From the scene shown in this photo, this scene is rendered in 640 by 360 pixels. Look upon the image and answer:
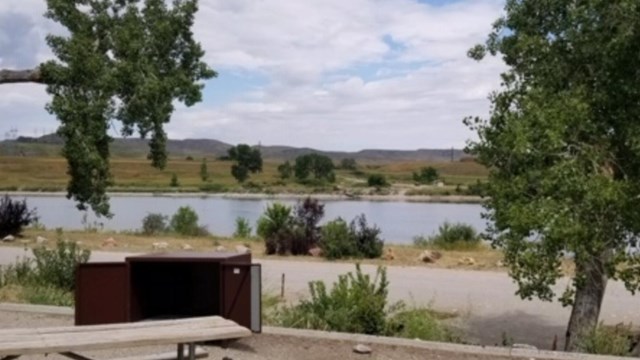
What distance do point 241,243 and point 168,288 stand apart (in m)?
12.4

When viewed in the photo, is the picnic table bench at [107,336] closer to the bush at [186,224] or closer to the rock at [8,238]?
the rock at [8,238]

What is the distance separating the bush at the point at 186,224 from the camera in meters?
24.7

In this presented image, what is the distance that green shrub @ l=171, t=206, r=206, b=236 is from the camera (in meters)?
24.7

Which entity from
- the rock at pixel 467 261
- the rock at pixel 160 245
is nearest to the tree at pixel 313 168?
the rock at pixel 160 245

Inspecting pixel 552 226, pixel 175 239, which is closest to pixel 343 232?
pixel 175 239

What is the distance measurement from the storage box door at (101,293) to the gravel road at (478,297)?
3667 millimetres

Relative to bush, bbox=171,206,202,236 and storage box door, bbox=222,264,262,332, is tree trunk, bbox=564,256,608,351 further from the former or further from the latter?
bush, bbox=171,206,202,236

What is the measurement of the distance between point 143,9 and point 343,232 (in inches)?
287

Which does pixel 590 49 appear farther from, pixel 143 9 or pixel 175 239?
pixel 175 239

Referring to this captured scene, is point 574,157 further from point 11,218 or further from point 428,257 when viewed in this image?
point 11,218

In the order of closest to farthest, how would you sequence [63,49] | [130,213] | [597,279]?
[597,279], [63,49], [130,213]

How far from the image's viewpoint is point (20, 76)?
12.7 m

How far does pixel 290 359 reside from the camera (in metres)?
7.40

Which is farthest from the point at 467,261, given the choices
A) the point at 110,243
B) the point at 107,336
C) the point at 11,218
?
the point at 107,336
